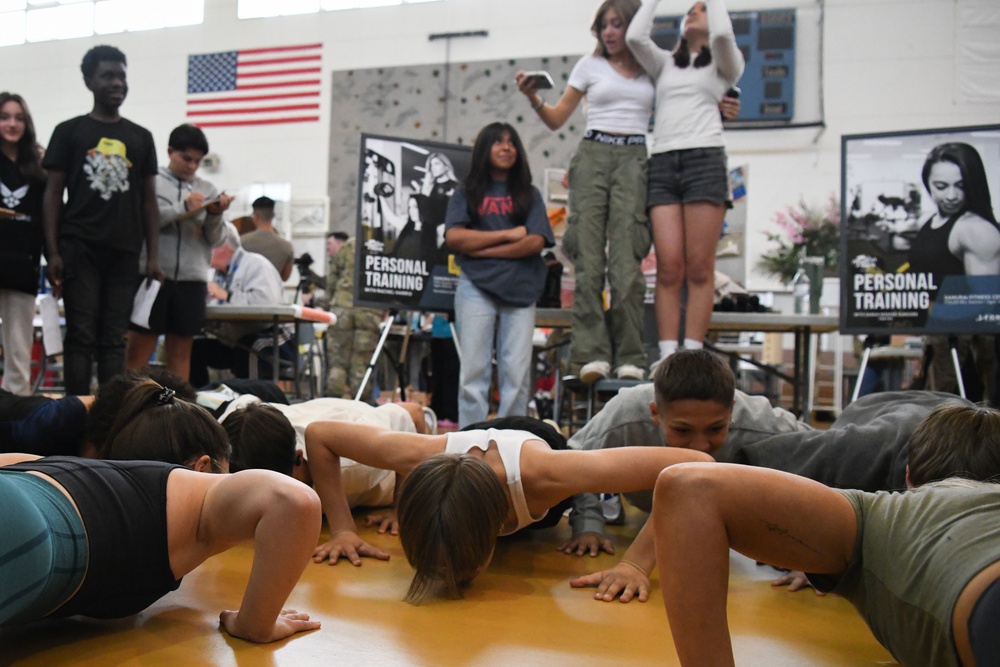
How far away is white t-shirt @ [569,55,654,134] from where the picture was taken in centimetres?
353

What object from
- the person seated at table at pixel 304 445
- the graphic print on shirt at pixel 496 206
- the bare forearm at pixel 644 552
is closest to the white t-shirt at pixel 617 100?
the graphic print on shirt at pixel 496 206

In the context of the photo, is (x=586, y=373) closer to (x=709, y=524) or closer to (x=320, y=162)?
(x=709, y=524)

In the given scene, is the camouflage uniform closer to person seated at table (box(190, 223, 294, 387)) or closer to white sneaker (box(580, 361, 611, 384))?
person seated at table (box(190, 223, 294, 387))

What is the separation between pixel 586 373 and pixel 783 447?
1.17 meters

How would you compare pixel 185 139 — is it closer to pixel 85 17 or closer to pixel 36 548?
pixel 36 548

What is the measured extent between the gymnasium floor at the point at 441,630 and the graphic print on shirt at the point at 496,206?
194 centimetres

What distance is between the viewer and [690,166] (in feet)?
11.1

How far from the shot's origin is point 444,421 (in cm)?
508

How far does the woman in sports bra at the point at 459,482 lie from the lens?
1667 mm

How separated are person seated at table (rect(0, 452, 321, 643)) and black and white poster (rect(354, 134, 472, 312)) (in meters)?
2.88

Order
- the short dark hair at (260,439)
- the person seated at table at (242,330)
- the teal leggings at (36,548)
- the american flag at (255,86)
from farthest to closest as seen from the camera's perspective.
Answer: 1. the american flag at (255,86)
2. the person seated at table at (242,330)
3. the short dark hair at (260,439)
4. the teal leggings at (36,548)

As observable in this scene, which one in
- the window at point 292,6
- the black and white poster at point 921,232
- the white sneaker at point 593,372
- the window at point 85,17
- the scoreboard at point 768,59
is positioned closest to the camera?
the white sneaker at point 593,372

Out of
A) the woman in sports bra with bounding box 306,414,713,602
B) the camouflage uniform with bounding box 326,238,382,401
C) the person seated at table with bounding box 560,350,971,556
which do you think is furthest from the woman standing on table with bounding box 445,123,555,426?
the camouflage uniform with bounding box 326,238,382,401

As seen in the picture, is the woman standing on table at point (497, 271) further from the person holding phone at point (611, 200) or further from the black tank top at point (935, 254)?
the black tank top at point (935, 254)
